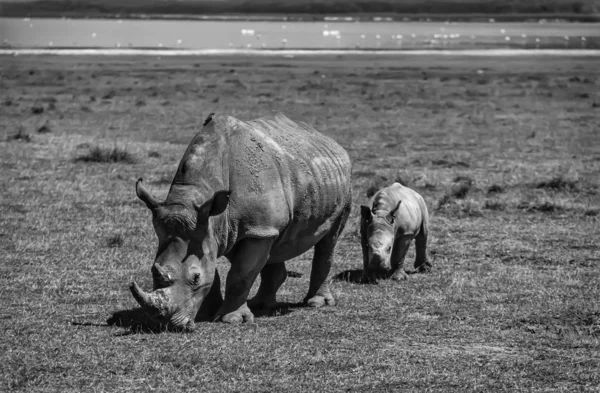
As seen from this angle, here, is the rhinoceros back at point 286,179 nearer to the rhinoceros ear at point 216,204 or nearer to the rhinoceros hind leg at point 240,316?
the rhinoceros ear at point 216,204

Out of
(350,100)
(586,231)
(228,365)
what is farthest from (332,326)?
(350,100)

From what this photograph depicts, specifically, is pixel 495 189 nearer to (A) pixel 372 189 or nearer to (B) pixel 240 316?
(A) pixel 372 189

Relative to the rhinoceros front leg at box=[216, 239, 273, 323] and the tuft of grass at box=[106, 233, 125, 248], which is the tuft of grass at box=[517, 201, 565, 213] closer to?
the tuft of grass at box=[106, 233, 125, 248]

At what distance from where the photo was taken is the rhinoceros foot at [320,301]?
10630 mm

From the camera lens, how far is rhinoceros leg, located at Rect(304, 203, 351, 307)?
10773mm

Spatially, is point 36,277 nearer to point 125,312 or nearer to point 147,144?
point 125,312

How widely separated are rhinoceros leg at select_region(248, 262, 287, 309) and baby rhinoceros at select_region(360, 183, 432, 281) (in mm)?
1250

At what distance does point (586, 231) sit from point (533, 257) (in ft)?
6.88

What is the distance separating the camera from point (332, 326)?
9750mm

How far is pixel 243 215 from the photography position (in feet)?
30.8

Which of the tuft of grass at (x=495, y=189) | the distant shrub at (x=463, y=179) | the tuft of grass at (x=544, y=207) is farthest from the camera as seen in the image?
the distant shrub at (x=463, y=179)

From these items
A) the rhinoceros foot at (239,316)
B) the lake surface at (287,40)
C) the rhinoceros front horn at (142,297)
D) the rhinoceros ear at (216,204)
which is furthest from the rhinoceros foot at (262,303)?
the lake surface at (287,40)

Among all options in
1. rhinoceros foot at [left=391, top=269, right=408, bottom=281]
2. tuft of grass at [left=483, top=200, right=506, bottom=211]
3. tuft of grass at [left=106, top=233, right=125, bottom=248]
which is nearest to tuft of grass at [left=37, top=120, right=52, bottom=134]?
tuft of grass at [left=483, top=200, right=506, bottom=211]

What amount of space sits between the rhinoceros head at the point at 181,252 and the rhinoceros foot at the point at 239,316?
642 millimetres
